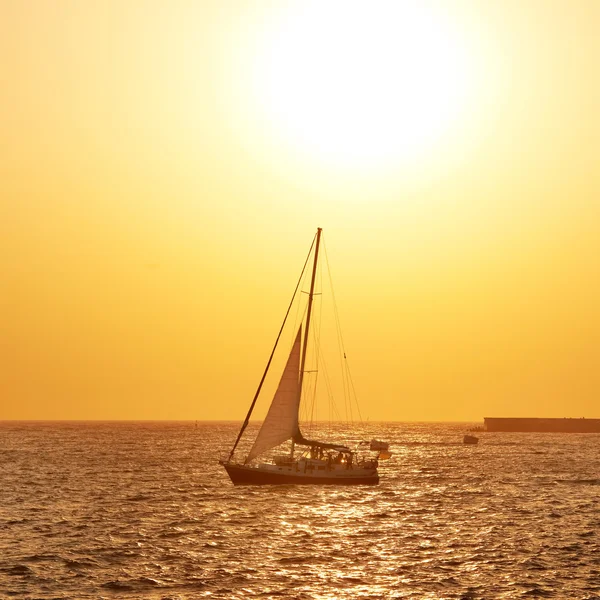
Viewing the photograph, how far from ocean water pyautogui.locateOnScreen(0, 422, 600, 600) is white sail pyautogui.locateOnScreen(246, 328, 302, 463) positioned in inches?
197

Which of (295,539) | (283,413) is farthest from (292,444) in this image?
(295,539)

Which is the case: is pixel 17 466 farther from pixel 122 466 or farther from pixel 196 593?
pixel 196 593

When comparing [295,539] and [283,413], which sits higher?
[283,413]

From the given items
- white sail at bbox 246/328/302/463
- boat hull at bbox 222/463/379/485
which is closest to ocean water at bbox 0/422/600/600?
boat hull at bbox 222/463/379/485

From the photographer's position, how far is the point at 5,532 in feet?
180

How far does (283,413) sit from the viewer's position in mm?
76250

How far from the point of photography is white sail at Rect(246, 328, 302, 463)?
75.9 meters

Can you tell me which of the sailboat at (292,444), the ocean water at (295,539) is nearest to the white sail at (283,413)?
the sailboat at (292,444)

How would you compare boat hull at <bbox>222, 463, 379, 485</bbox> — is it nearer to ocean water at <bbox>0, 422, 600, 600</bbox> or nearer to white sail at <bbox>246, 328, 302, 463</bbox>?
ocean water at <bbox>0, 422, 600, 600</bbox>

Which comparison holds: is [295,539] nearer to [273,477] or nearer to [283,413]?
[283,413]

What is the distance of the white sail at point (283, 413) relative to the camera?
75875 mm

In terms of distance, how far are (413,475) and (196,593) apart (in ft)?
247

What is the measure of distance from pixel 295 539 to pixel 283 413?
23257 millimetres

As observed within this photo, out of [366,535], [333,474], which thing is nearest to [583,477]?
[333,474]
